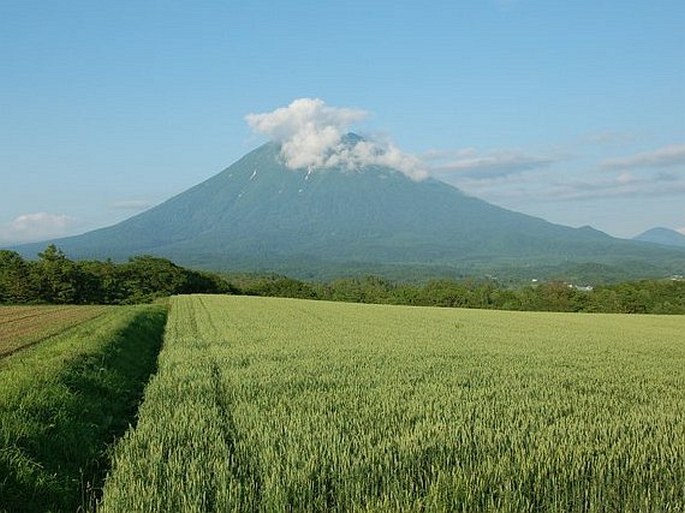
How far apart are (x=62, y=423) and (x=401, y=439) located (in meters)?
4.60

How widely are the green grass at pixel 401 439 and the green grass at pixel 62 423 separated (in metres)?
0.49

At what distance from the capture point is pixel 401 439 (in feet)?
22.7

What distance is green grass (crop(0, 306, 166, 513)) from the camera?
6.27 meters

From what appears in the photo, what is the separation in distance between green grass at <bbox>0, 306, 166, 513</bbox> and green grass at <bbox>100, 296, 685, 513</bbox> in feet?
1.61

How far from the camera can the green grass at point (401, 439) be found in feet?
18.0

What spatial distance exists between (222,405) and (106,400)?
2.46 m

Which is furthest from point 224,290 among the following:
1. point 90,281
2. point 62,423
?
point 62,423

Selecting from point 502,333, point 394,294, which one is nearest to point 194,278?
point 394,294

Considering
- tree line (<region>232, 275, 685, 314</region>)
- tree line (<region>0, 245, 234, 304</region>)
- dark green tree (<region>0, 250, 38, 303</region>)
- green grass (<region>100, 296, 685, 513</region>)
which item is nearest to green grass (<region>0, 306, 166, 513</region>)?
green grass (<region>100, 296, 685, 513</region>)

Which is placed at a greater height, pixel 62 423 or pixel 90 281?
pixel 90 281

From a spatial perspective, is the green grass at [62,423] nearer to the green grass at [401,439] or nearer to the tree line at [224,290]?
A: the green grass at [401,439]

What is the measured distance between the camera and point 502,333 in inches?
1045

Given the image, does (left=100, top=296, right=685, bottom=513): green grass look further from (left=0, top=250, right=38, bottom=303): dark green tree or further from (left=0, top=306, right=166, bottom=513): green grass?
(left=0, top=250, right=38, bottom=303): dark green tree

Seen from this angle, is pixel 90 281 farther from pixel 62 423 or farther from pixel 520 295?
pixel 62 423
